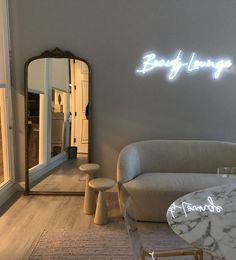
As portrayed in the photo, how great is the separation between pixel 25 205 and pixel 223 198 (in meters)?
2.36

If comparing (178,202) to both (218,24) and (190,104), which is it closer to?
(190,104)

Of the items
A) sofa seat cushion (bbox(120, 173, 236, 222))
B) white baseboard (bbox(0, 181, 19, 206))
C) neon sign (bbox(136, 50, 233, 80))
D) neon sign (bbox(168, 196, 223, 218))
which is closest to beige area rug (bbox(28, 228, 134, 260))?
sofa seat cushion (bbox(120, 173, 236, 222))

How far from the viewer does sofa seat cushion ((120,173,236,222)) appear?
268 centimetres

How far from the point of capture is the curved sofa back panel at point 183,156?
3213 millimetres

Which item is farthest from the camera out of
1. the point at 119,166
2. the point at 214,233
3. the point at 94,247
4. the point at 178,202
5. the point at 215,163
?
the point at 215,163

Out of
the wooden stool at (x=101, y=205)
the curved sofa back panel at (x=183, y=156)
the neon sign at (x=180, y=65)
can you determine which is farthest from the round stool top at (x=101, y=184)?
the neon sign at (x=180, y=65)

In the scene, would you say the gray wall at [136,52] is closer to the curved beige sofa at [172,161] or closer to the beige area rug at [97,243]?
the curved beige sofa at [172,161]

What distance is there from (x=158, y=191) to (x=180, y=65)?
1.64 metres

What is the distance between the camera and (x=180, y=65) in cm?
331

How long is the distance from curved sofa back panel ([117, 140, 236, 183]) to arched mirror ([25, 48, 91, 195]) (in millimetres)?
770

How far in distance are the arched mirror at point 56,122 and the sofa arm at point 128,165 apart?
63 cm

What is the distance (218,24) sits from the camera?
3.23 meters

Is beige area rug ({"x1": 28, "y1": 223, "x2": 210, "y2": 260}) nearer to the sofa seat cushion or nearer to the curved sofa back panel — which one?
the sofa seat cushion

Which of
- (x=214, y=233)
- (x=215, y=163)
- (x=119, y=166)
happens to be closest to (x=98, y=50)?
(x=119, y=166)
